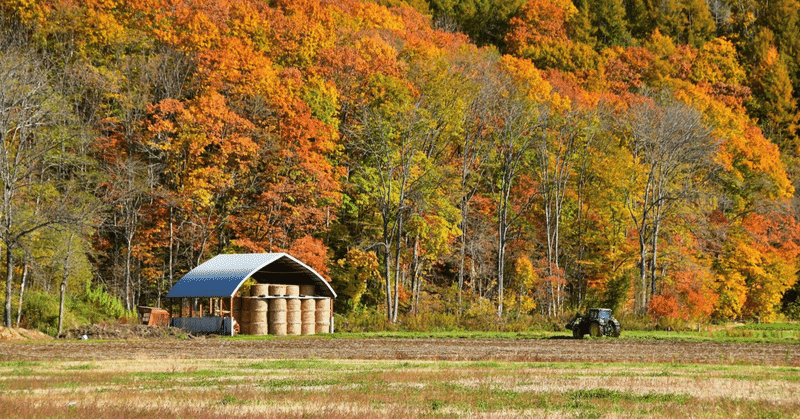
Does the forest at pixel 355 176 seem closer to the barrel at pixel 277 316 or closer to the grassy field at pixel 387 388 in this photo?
the barrel at pixel 277 316

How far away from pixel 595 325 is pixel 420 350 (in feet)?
44.8

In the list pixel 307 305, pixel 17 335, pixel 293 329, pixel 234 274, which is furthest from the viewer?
pixel 307 305

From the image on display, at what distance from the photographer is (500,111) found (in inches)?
3211

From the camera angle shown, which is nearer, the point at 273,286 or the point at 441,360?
the point at 441,360

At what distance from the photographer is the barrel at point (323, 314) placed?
194 ft

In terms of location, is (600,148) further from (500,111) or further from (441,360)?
(441,360)

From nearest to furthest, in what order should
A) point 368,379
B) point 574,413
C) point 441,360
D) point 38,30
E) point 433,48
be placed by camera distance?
point 574,413 < point 368,379 < point 441,360 < point 38,30 < point 433,48

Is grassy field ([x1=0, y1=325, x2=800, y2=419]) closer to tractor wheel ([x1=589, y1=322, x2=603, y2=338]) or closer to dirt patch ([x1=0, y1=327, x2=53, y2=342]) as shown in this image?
dirt patch ([x1=0, y1=327, x2=53, y2=342])

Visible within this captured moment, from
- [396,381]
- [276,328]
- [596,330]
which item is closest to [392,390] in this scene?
[396,381]

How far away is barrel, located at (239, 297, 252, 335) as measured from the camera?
5591 cm

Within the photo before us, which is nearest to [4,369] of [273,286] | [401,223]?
[273,286]

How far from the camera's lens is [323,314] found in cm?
5909

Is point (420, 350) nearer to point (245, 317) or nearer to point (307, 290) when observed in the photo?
point (245, 317)

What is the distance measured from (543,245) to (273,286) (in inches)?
1356
